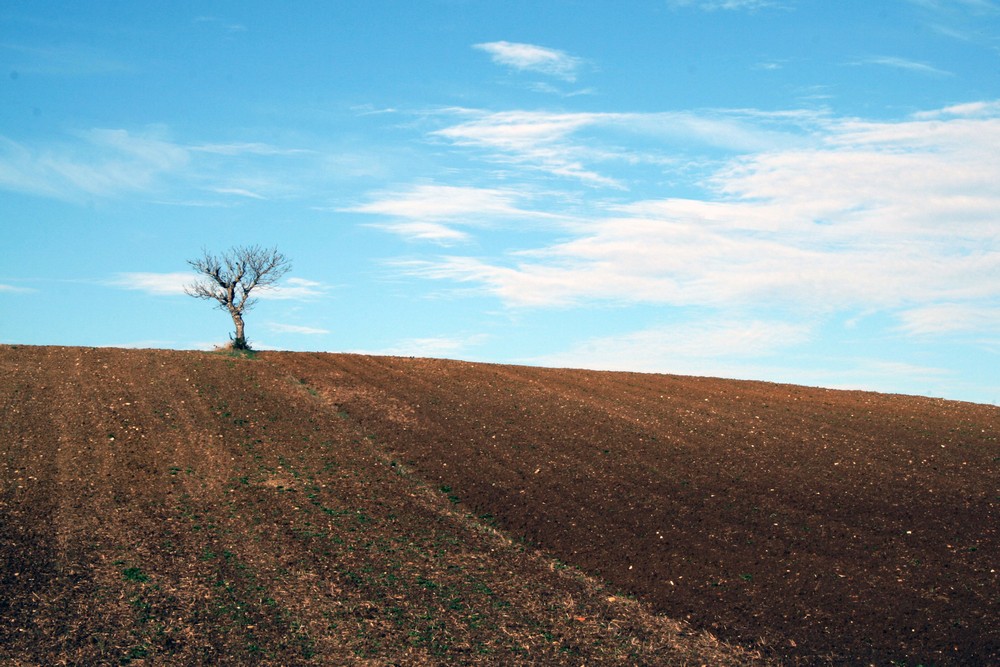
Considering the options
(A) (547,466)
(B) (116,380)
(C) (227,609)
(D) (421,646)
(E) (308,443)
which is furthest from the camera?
(B) (116,380)

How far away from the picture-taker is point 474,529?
65.6 ft

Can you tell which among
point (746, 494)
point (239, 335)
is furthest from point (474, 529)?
point (239, 335)

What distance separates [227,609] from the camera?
50.7 ft

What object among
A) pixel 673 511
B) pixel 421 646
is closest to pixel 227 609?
pixel 421 646

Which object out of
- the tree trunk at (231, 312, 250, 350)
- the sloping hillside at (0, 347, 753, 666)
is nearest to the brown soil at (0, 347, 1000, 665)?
the sloping hillside at (0, 347, 753, 666)

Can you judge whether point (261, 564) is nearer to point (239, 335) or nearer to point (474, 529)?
point (474, 529)

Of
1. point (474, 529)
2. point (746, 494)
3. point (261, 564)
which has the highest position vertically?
point (746, 494)

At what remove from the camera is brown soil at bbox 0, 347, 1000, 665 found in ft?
48.5

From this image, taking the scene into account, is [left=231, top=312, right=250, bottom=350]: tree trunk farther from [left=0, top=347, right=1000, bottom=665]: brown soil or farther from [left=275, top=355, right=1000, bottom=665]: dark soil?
[left=0, top=347, right=1000, bottom=665]: brown soil

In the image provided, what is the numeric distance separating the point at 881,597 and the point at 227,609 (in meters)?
12.5

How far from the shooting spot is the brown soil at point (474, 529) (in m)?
14.8

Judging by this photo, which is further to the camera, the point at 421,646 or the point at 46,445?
the point at 46,445

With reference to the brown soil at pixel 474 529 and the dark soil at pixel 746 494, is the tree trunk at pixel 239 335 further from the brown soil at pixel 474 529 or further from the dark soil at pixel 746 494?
the brown soil at pixel 474 529

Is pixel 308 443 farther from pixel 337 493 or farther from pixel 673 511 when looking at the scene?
pixel 673 511
